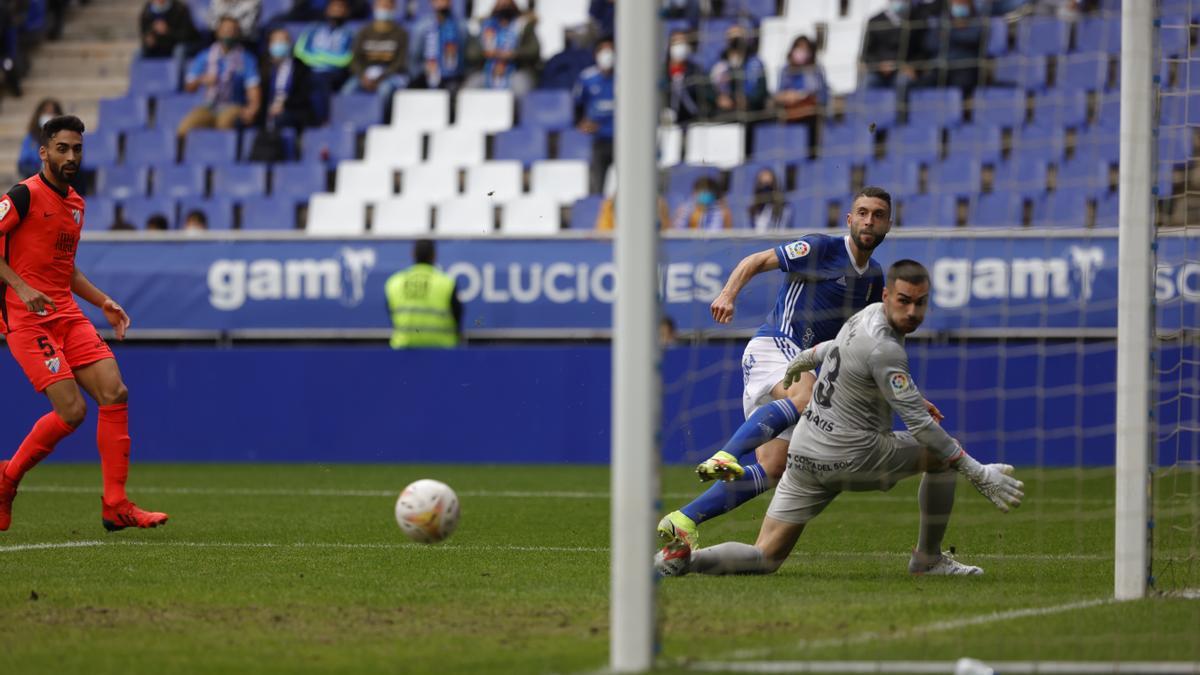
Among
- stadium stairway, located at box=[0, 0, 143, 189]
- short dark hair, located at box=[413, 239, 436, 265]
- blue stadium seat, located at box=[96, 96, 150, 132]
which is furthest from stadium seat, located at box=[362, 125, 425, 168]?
short dark hair, located at box=[413, 239, 436, 265]

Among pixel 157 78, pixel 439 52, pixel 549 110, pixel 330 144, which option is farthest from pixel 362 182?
pixel 157 78

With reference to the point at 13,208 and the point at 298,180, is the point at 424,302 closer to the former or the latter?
the point at 298,180

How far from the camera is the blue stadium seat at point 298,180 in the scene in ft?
65.1

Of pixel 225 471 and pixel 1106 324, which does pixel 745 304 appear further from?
pixel 225 471

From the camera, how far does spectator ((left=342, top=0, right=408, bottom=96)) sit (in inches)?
821

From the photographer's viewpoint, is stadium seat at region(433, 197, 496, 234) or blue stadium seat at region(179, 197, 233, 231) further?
blue stadium seat at region(179, 197, 233, 231)

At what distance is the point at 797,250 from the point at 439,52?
1318 centimetres

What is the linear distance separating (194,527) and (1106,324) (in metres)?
8.39

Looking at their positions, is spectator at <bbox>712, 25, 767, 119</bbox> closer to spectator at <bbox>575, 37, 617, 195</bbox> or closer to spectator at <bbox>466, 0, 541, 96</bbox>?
spectator at <bbox>575, 37, 617, 195</bbox>

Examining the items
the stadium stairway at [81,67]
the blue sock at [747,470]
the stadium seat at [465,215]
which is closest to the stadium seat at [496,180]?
the stadium seat at [465,215]

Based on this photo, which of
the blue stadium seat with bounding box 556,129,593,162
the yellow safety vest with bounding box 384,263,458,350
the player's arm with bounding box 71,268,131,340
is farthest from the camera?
the blue stadium seat with bounding box 556,129,593,162

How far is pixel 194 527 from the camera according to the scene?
993cm

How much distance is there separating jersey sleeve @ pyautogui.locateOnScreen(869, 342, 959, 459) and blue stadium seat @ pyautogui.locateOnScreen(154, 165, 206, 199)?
557 inches

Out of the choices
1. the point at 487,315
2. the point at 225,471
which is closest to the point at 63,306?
the point at 225,471
